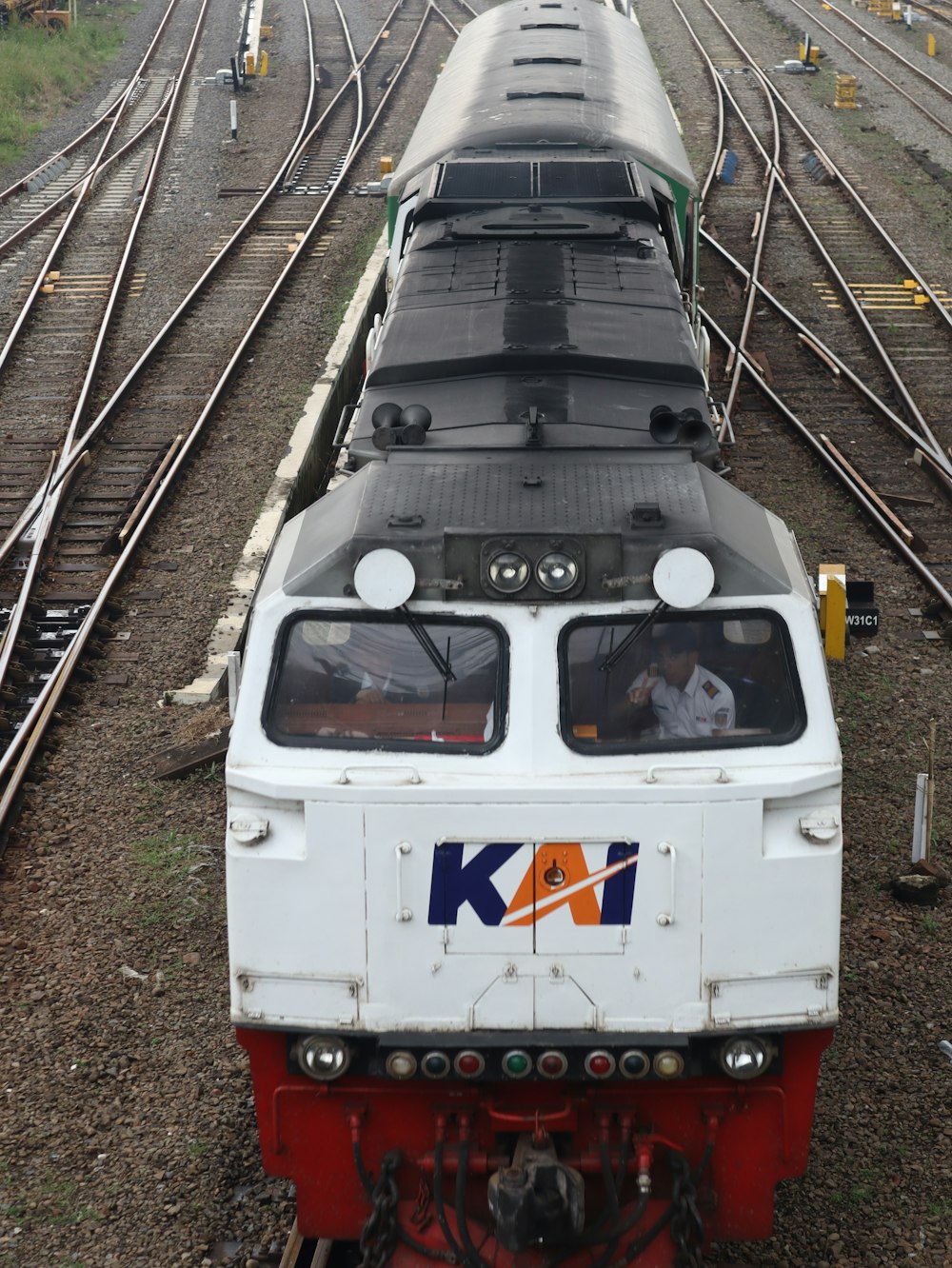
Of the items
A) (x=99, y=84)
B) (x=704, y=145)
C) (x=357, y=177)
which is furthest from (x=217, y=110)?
(x=704, y=145)

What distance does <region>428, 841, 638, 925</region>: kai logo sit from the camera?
4.66 metres

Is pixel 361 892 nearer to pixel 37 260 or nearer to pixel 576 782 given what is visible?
pixel 576 782

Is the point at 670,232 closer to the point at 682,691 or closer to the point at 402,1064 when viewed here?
the point at 682,691

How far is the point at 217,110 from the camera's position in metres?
28.4

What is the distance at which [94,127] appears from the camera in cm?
2734

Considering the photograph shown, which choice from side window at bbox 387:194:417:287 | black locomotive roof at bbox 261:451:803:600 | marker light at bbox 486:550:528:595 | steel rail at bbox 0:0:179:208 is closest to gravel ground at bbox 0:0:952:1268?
black locomotive roof at bbox 261:451:803:600

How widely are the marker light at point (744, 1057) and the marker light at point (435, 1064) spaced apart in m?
0.91

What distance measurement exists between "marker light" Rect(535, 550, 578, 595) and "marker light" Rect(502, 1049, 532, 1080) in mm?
1534

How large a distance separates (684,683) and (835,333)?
13102 millimetres

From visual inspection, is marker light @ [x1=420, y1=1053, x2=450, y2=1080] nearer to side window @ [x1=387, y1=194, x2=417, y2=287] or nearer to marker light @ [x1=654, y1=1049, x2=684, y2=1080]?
marker light @ [x1=654, y1=1049, x2=684, y2=1080]

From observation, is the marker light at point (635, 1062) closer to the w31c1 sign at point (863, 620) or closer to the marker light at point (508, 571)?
the marker light at point (508, 571)

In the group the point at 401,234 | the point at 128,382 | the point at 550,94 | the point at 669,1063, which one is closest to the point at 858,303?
the point at 550,94

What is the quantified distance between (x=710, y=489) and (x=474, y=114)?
7.86 meters

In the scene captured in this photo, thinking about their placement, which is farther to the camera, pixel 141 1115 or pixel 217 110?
pixel 217 110
